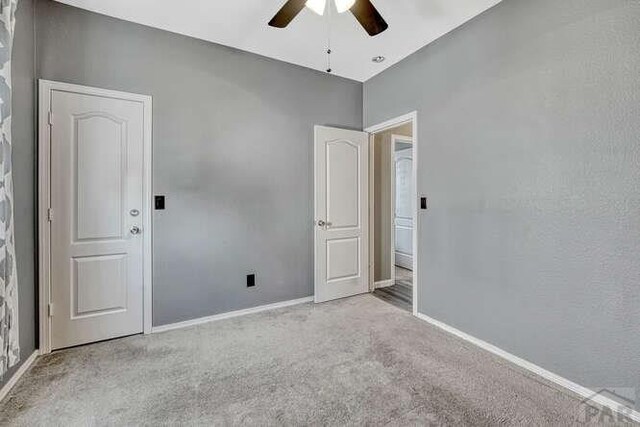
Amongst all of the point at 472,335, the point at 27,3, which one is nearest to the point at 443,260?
the point at 472,335

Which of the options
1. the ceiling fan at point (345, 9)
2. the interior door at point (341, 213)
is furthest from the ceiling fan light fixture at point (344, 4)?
the interior door at point (341, 213)

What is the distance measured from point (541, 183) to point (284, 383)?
2.19 m

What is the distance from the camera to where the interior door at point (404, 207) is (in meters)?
5.21

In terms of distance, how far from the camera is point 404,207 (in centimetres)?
537

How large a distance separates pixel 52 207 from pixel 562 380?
383 cm

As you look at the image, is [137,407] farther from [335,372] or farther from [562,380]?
[562,380]

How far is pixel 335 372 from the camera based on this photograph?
2.01 metres

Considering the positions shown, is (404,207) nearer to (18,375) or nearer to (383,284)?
(383,284)

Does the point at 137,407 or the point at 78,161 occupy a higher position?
the point at 78,161

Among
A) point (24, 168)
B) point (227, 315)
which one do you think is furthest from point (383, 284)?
point (24, 168)

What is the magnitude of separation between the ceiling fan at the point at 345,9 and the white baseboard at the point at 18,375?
112 inches

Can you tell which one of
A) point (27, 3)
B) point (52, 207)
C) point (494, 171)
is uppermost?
point (27, 3)

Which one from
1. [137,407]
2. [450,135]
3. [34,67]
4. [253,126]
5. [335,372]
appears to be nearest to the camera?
[137,407]

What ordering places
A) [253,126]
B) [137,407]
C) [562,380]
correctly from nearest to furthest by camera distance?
1. [137,407]
2. [562,380]
3. [253,126]
